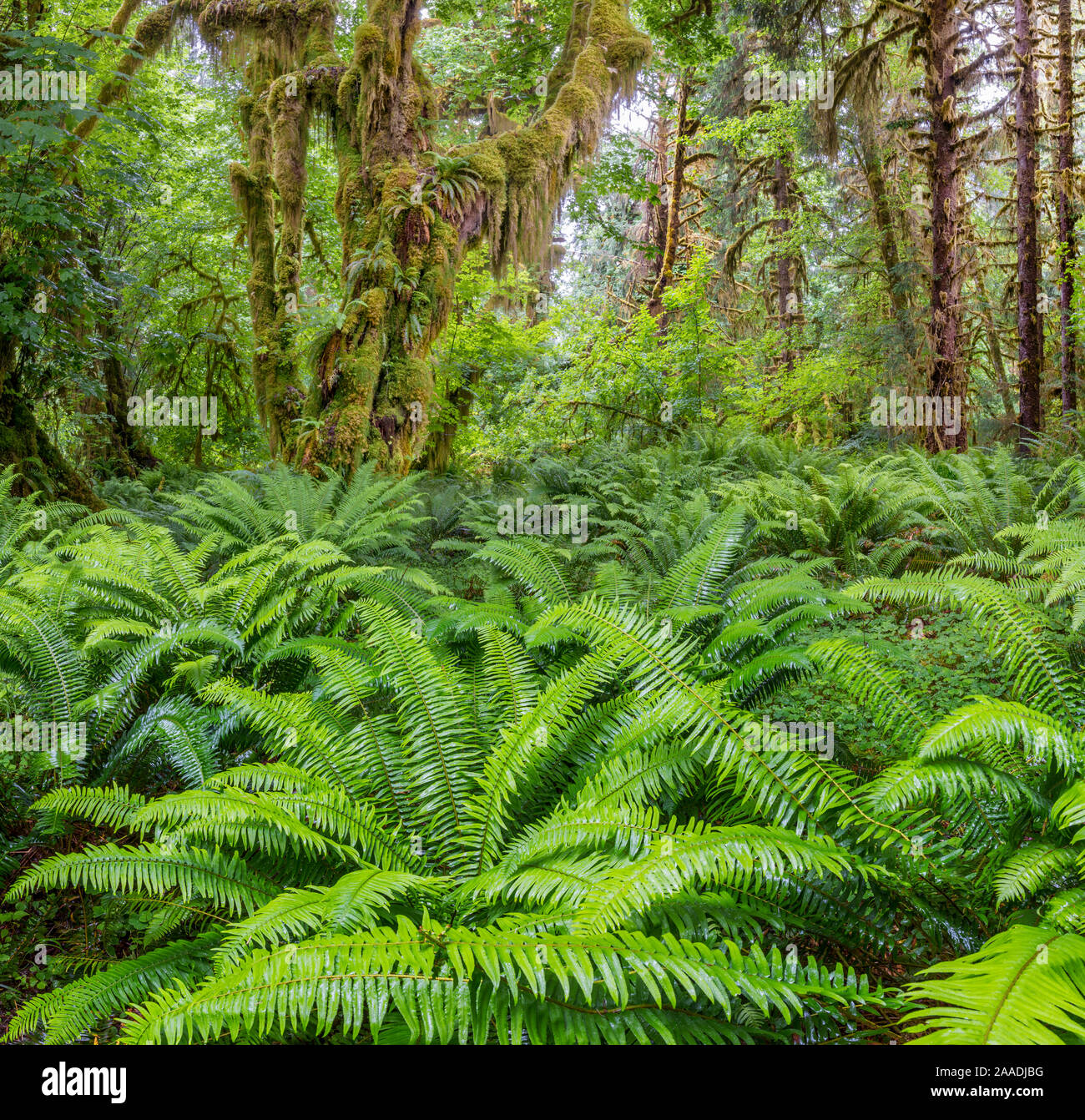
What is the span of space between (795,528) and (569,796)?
2.92 metres

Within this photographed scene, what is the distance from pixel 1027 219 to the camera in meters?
9.80

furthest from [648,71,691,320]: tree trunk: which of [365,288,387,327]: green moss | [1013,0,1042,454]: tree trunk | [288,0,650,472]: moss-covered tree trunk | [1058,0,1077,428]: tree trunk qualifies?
[365,288,387,327]: green moss

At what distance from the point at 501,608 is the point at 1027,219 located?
10386 mm

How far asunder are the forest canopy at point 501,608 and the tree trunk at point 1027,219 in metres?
0.06

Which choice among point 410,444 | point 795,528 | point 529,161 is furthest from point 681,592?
point 529,161

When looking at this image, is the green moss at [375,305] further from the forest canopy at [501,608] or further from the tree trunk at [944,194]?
the tree trunk at [944,194]

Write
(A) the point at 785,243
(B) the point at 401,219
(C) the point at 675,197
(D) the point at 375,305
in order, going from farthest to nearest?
(A) the point at 785,243, (C) the point at 675,197, (B) the point at 401,219, (D) the point at 375,305

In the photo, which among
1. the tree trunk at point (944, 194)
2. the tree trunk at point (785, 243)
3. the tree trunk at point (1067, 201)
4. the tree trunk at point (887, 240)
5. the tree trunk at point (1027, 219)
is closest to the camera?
the tree trunk at point (944, 194)

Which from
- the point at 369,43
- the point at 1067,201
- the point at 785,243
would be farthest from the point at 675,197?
the point at 369,43

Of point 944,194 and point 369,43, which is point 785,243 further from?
point 369,43

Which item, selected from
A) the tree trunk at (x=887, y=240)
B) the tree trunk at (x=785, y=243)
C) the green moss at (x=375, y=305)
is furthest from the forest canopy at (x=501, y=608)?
the tree trunk at (x=785, y=243)

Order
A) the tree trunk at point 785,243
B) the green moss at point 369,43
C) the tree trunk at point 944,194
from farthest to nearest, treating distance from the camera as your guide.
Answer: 1. the tree trunk at point 785,243
2. the tree trunk at point 944,194
3. the green moss at point 369,43

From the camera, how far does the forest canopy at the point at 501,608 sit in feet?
5.85
